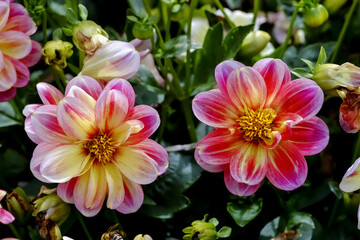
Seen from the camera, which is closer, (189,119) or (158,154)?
(158,154)

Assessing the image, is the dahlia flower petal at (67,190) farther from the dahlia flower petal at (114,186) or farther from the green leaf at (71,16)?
the green leaf at (71,16)

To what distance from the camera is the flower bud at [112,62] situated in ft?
2.45

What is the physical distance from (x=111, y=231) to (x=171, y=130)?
1.00 feet

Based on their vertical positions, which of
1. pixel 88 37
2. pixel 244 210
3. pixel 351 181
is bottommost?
pixel 244 210

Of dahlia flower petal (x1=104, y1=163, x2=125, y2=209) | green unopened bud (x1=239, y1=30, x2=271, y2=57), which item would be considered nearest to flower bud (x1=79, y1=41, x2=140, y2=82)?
dahlia flower petal (x1=104, y1=163, x2=125, y2=209)

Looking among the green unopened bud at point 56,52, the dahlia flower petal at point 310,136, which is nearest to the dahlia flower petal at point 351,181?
the dahlia flower petal at point 310,136

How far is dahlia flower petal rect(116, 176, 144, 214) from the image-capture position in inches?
29.0

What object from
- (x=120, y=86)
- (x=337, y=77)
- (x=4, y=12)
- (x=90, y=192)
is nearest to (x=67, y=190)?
(x=90, y=192)

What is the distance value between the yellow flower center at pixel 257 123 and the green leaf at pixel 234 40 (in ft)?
0.47

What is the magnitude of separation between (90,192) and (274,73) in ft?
0.83

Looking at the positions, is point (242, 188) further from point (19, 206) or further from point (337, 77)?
point (19, 206)

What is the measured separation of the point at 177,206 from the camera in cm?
87

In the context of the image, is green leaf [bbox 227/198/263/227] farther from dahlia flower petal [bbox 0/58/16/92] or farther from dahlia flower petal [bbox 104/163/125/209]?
dahlia flower petal [bbox 0/58/16/92]

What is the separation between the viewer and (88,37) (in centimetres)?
75
